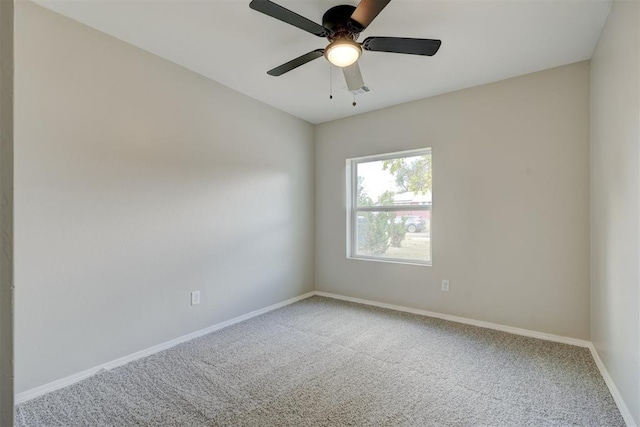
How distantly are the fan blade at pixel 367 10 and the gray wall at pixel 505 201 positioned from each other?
1.88m

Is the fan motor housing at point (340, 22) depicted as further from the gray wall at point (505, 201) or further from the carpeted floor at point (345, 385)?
the carpeted floor at point (345, 385)

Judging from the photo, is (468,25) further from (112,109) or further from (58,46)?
(58,46)

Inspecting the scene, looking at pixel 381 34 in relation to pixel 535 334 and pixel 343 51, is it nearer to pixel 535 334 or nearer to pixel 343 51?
pixel 343 51

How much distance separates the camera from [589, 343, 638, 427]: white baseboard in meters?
1.66

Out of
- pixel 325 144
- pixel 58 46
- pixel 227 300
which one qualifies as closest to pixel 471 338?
pixel 227 300

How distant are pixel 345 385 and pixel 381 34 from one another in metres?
2.49

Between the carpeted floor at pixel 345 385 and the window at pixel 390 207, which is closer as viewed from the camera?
the carpeted floor at pixel 345 385

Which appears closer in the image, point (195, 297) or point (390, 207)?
point (195, 297)

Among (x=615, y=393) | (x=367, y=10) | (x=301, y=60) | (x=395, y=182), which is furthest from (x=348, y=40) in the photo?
(x=615, y=393)

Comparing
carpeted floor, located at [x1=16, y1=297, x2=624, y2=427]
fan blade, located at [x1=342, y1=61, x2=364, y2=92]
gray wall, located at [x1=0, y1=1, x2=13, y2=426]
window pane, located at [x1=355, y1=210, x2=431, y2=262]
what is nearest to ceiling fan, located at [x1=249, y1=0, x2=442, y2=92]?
fan blade, located at [x1=342, y1=61, x2=364, y2=92]

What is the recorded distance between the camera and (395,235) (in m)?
3.75

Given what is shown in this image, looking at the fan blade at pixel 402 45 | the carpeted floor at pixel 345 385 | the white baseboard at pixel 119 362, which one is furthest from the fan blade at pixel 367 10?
the white baseboard at pixel 119 362

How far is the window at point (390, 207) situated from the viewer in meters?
3.53

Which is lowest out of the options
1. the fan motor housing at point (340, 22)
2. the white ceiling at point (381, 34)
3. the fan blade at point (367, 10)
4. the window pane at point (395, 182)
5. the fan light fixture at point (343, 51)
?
the window pane at point (395, 182)
